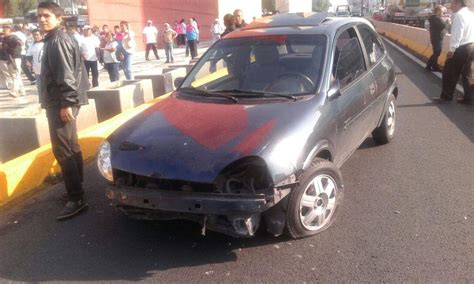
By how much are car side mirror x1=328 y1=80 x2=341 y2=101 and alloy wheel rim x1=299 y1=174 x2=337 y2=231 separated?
2.43ft

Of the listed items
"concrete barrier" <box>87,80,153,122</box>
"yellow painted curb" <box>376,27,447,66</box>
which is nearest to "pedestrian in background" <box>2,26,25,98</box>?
"concrete barrier" <box>87,80,153,122</box>

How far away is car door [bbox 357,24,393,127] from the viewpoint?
5152 mm

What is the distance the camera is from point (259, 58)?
15.1 ft

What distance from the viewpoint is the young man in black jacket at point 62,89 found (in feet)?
13.4

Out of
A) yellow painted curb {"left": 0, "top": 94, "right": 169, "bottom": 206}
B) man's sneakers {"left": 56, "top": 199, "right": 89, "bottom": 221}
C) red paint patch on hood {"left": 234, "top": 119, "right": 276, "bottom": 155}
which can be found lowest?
man's sneakers {"left": 56, "top": 199, "right": 89, "bottom": 221}

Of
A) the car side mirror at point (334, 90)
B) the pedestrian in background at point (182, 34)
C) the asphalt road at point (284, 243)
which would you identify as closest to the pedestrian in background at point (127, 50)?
the asphalt road at point (284, 243)

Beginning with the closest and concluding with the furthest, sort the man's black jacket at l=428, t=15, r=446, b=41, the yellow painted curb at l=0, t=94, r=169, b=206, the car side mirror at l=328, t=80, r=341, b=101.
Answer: the car side mirror at l=328, t=80, r=341, b=101 < the yellow painted curb at l=0, t=94, r=169, b=206 < the man's black jacket at l=428, t=15, r=446, b=41

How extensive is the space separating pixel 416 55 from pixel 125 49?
10452 mm

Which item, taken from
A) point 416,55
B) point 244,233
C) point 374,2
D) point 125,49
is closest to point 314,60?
point 244,233

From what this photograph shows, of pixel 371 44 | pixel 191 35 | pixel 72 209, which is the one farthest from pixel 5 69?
pixel 371 44

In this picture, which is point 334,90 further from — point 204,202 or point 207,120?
point 204,202

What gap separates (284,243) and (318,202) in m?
0.43

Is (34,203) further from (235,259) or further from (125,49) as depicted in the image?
(125,49)

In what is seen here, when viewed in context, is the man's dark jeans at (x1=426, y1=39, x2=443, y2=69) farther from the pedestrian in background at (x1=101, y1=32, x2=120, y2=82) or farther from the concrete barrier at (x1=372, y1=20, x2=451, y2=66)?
the pedestrian in background at (x1=101, y1=32, x2=120, y2=82)
